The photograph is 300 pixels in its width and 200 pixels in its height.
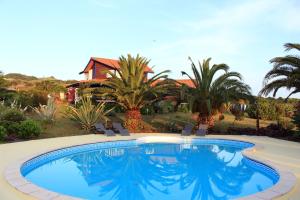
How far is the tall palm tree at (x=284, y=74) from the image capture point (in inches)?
589

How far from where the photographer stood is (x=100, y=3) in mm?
19125

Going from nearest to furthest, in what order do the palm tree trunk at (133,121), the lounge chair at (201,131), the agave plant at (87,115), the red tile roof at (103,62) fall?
the lounge chair at (201,131), the agave plant at (87,115), the palm tree trunk at (133,121), the red tile roof at (103,62)

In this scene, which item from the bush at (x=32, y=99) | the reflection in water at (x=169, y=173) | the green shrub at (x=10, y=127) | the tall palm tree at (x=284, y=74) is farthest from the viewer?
the bush at (x=32, y=99)

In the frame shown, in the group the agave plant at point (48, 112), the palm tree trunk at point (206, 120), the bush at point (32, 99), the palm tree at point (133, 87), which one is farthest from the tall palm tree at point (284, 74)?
the bush at point (32, 99)

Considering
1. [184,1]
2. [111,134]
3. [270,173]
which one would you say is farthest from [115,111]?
[270,173]

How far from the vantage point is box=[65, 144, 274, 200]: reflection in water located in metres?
7.89

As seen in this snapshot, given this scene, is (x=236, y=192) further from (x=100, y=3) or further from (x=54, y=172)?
(x=100, y=3)

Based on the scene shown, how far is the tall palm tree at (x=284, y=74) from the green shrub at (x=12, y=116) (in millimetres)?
12338

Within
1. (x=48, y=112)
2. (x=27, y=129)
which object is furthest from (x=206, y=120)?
(x=27, y=129)

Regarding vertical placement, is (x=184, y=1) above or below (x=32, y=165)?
above

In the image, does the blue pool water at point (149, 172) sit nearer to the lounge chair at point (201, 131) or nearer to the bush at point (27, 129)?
the lounge chair at point (201, 131)

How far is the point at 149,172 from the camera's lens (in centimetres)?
1008

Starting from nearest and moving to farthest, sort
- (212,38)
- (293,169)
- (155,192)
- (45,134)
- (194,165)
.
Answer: (155,192)
(293,169)
(194,165)
(45,134)
(212,38)

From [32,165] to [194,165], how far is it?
553cm
